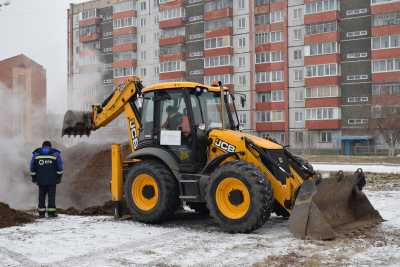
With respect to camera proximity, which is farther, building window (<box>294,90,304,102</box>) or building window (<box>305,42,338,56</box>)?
building window (<box>294,90,304,102</box>)

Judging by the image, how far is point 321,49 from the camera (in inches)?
2046

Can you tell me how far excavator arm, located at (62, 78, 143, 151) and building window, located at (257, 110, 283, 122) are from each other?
43640 mm

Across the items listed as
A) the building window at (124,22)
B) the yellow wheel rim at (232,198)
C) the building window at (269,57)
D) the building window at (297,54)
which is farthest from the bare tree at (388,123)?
the yellow wheel rim at (232,198)

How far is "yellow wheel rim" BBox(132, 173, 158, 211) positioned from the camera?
1019 cm

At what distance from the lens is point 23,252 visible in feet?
25.7

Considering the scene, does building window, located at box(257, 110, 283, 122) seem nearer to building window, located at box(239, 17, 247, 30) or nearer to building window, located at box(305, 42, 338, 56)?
building window, located at box(305, 42, 338, 56)

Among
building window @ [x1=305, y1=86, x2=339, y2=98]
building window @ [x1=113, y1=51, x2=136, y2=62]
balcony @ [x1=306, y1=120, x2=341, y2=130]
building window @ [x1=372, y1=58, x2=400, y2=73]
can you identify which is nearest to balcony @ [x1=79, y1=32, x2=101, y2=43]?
building window @ [x1=113, y1=51, x2=136, y2=62]

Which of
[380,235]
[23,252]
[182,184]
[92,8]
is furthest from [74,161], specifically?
[92,8]

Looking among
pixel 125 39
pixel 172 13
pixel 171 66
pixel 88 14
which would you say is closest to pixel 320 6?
pixel 172 13

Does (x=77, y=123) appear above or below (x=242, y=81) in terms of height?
below

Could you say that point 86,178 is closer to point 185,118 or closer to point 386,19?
point 185,118

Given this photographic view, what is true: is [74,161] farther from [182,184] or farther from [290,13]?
[290,13]

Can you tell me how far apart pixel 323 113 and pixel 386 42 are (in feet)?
28.9

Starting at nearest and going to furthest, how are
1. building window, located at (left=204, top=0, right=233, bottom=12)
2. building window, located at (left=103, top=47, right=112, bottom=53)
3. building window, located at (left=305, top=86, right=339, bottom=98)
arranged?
1. building window, located at (left=305, top=86, right=339, bottom=98)
2. building window, located at (left=204, top=0, right=233, bottom=12)
3. building window, located at (left=103, top=47, right=112, bottom=53)
